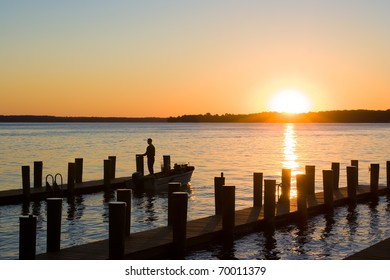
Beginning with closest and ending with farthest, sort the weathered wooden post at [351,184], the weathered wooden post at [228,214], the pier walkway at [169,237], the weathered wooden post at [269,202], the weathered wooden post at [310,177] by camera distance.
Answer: the pier walkway at [169,237], the weathered wooden post at [228,214], the weathered wooden post at [269,202], the weathered wooden post at [310,177], the weathered wooden post at [351,184]

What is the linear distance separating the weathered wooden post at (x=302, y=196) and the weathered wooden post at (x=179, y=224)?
22.2ft

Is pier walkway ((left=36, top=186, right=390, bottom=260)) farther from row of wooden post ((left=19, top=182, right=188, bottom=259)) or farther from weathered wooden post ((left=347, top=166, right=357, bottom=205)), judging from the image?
weathered wooden post ((left=347, top=166, right=357, bottom=205))

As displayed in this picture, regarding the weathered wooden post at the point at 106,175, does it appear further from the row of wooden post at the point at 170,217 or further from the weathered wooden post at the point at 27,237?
the weathered wooden post at the point at 27,237

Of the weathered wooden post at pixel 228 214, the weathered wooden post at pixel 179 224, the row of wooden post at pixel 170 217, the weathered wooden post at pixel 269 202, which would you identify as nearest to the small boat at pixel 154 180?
the row of wooden post at pixel 170 217

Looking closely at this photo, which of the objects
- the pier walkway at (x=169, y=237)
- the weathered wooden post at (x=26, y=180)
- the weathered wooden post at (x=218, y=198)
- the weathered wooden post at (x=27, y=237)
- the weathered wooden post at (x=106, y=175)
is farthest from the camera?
the weathered wooden post at (x=106, y=175)

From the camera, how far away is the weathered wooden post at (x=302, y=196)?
70.5 ft

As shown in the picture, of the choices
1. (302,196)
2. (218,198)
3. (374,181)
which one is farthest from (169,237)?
(374,181)

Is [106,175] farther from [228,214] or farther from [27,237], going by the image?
[27,237]

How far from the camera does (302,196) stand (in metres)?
21.6

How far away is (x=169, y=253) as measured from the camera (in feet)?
51.7

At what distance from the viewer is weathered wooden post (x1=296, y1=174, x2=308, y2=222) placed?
2148 centimetres

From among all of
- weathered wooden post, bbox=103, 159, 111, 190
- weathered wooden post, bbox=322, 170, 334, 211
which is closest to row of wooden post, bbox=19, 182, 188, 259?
weathered wooden post, bbox=322, 170, 334, 211
